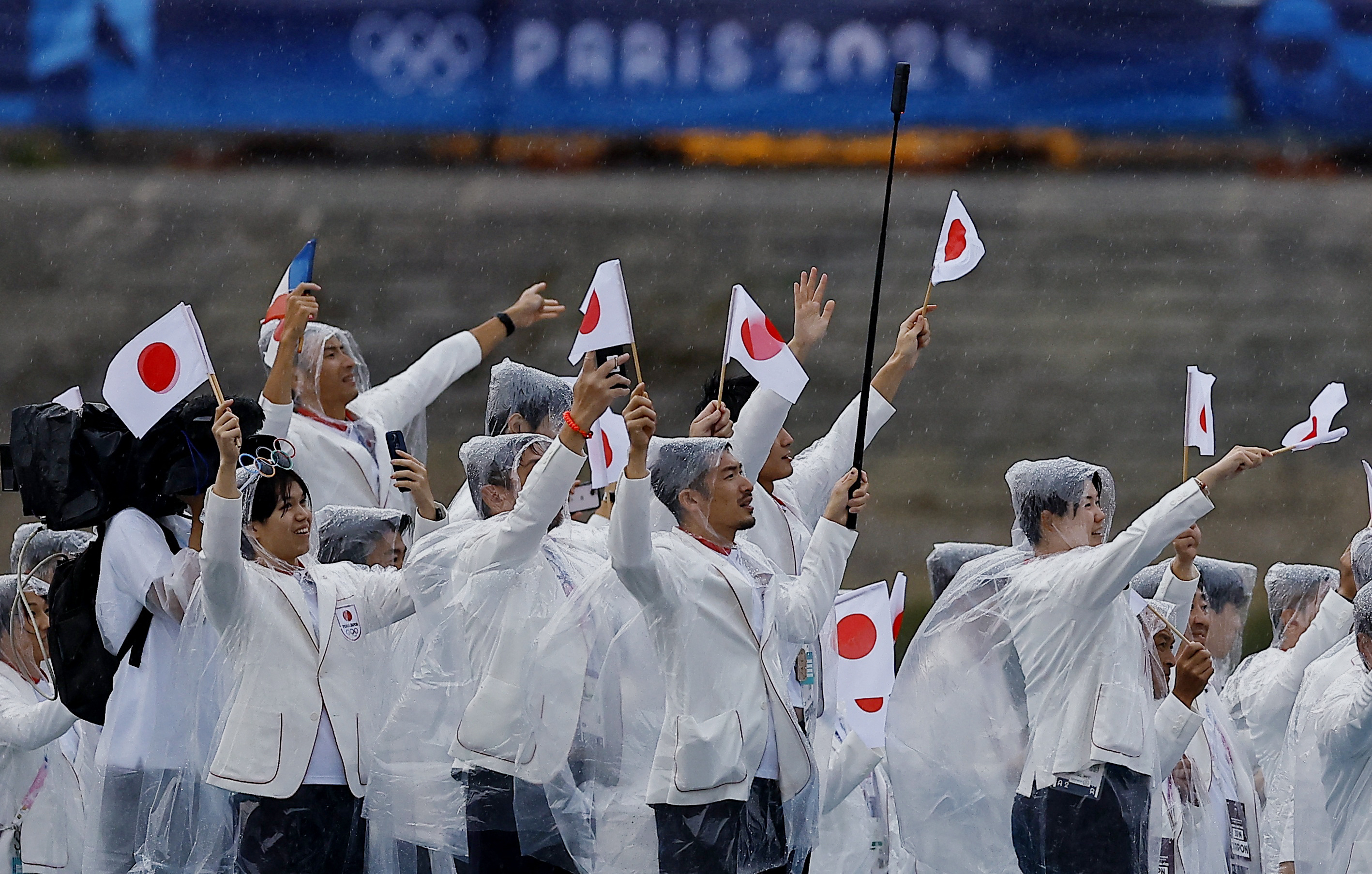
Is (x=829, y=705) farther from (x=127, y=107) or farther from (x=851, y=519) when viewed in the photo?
(x=127, y=107)

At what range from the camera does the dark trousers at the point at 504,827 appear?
542 cm

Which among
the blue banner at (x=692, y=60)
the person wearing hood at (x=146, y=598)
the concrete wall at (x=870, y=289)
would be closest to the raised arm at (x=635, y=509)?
the person wearing hood at (x=146, y=598)

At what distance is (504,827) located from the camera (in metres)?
5.48

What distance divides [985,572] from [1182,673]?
0.64 metres

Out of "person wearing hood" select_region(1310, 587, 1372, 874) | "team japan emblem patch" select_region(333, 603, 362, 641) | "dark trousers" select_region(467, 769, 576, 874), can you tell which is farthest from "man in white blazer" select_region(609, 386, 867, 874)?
"person wearing hood" select_region(1310, 587, 1372, 874)

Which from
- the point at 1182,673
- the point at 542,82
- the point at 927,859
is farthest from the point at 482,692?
the point at 542,82

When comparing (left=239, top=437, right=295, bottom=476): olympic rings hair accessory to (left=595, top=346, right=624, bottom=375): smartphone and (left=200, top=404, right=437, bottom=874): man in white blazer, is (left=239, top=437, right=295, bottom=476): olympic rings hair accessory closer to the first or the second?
(left=200, top=404, right=437, bottom=874): man in white blazer

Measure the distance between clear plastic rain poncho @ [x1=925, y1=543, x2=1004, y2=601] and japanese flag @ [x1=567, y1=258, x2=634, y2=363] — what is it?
4.97 ft

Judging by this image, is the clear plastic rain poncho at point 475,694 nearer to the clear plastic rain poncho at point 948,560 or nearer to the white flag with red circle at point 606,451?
the white flag with red circle at point 606,451

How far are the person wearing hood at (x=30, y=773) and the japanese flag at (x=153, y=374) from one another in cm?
113

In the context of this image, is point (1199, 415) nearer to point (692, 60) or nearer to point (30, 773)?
point (30, 773)

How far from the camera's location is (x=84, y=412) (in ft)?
17.0

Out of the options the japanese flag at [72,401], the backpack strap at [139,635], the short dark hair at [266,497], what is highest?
the japanese flag at [72,401]

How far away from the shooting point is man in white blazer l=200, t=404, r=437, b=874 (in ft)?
16.2
